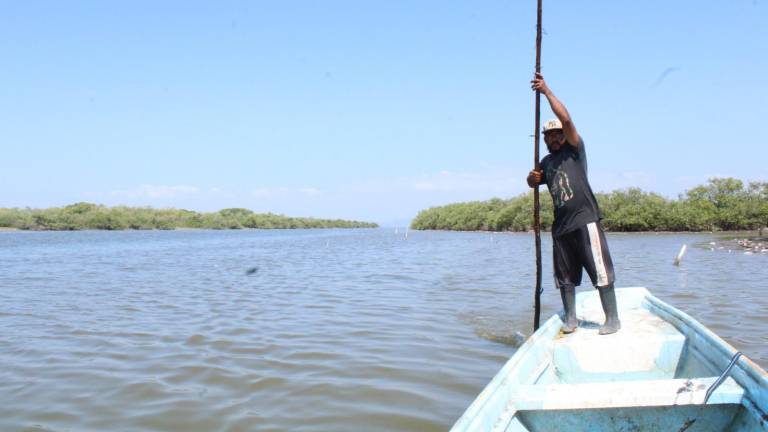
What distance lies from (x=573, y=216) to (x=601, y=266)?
0.54 m

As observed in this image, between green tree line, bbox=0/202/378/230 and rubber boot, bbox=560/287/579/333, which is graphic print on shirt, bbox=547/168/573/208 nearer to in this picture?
rubber boot, bbox=560/287/579/333

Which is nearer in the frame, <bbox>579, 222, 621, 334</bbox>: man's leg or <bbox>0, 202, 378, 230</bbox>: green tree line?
<bbox>579, 222, 621, 334</bbox>: man's leg

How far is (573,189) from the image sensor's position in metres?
5.03

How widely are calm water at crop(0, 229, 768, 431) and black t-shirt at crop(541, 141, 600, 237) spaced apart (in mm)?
1952

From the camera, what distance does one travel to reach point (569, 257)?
532cm

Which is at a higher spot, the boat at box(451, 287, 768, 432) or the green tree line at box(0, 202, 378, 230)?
the green tree line at box(0, 202, 378, 230)

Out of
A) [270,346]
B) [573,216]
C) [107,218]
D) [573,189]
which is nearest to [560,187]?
[573,189]

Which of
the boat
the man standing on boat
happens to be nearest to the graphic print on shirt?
the man standing on boat

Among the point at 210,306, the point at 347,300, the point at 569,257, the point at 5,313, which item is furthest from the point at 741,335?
the point at 5,313

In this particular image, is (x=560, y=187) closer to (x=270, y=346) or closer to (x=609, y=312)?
(x=609, y=312)

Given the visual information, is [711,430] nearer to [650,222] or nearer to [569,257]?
[569,257]

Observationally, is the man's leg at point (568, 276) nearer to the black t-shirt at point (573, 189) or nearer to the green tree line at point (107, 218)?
the black t-shirt at point (573, 189)

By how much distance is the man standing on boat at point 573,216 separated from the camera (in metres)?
4.93

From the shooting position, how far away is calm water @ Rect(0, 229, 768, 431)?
4695mm
